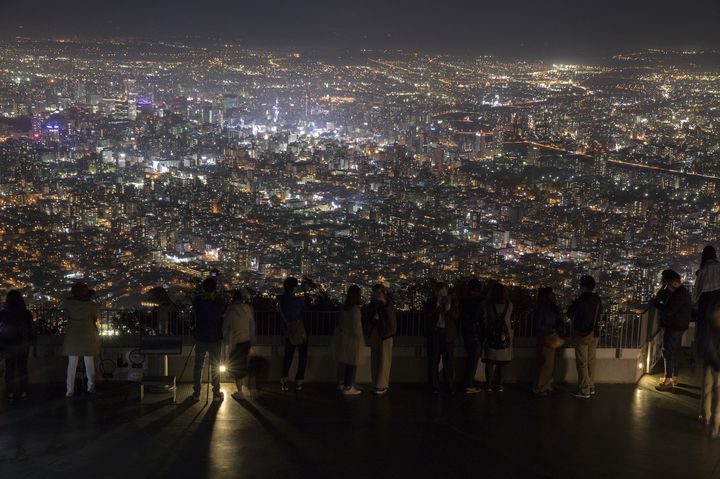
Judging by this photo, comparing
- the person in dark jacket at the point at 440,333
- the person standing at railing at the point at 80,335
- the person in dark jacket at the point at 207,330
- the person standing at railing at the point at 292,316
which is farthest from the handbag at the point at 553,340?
the person standing at railing at the point at 80,335

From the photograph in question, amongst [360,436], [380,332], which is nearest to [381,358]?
[380,332]

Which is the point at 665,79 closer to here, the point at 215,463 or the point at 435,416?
the point at 435,416

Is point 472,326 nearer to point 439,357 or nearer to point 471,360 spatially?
point 471,360

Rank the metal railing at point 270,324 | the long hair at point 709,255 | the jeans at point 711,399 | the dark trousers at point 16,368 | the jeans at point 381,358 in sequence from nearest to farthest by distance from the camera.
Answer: the jeans at point 711,399 → the dark trousers at point 16,368 → the long hair at point 709,255 → the jeans at point 381,358 → the metal railing at point 270,324

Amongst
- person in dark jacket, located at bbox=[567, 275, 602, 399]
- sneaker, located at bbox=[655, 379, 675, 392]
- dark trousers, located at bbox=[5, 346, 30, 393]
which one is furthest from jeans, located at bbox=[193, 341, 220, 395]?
sneaker, located at bbox=[655, 379, 675, 392]

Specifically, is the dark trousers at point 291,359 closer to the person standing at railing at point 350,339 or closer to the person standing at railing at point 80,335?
the person standing at railing at point 350,339

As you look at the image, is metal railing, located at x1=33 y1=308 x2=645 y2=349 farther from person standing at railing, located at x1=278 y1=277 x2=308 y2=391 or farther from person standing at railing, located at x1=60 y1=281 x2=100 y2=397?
person standing at railing, located at x1=60 y1=281 x2=100 y2=397

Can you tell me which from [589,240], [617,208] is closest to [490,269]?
[589,240]
